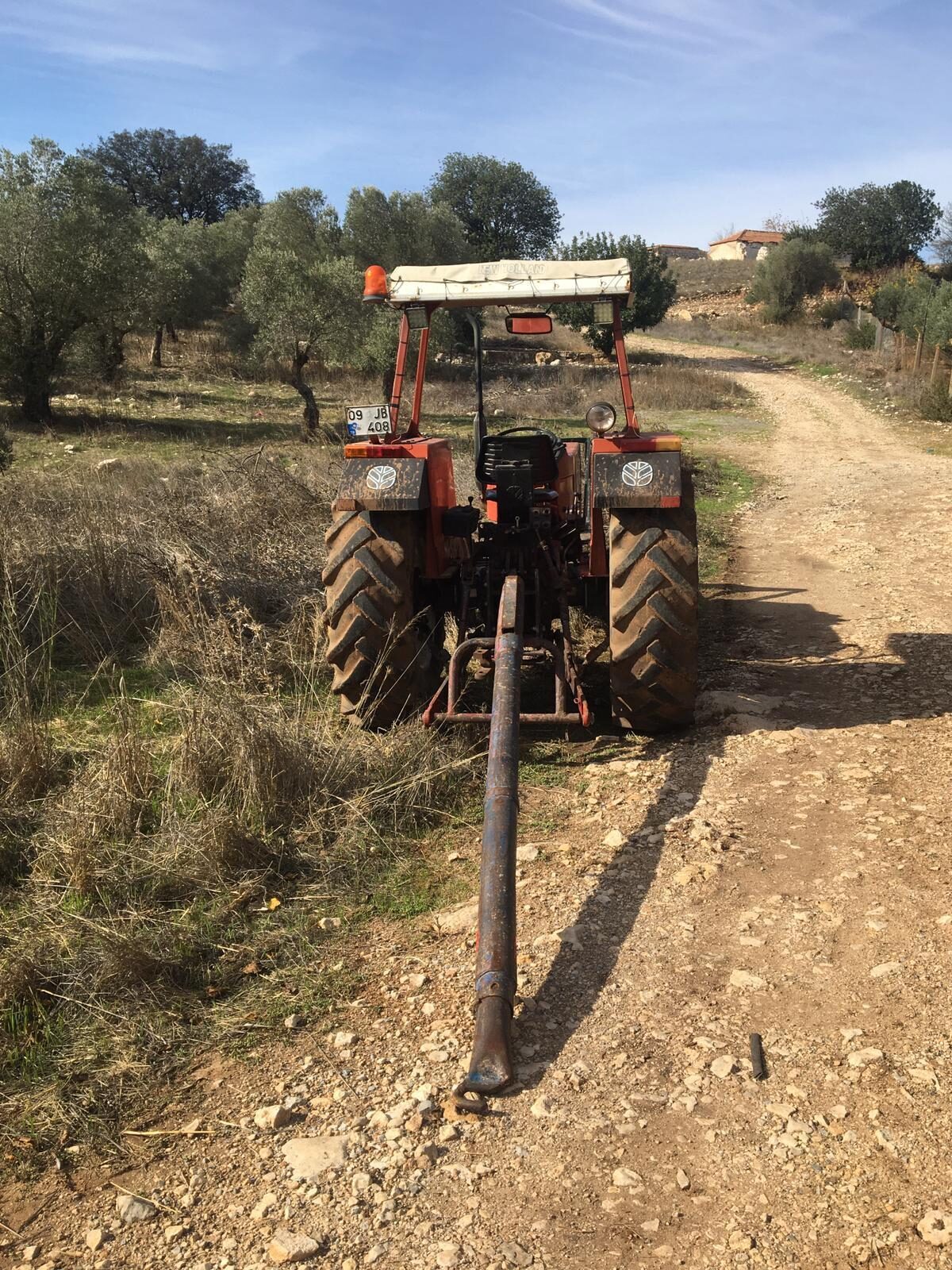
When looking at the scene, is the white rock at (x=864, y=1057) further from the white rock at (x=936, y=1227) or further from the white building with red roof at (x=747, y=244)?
the white building with red roof at (x=747, y=244)

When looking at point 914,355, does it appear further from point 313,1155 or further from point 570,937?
point 313,1155

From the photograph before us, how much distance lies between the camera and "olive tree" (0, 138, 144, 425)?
18.3 metres

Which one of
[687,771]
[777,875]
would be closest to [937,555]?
[687,771]

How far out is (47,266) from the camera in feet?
61.0

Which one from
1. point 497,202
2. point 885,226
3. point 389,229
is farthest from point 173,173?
point 885,226

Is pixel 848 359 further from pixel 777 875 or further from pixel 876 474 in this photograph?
pixel 777 875

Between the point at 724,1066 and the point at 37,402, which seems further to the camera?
the point at 37,402

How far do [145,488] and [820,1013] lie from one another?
7971mm

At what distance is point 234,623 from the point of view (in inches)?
255

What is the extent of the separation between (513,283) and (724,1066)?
3680 millimetres

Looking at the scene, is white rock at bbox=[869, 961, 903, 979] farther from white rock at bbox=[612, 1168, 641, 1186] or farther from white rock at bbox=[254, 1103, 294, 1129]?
white rock at bbox=[254, 1103, 294, 1129]

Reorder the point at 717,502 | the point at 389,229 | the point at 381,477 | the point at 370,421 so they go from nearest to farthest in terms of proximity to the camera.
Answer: the point at 381,477, the point at 370,421, the point at 717,502, the point at 389,229

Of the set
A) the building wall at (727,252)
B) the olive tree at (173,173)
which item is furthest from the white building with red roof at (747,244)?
the olive tree at (173,173)

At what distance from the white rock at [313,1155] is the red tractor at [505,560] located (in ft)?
6.49
